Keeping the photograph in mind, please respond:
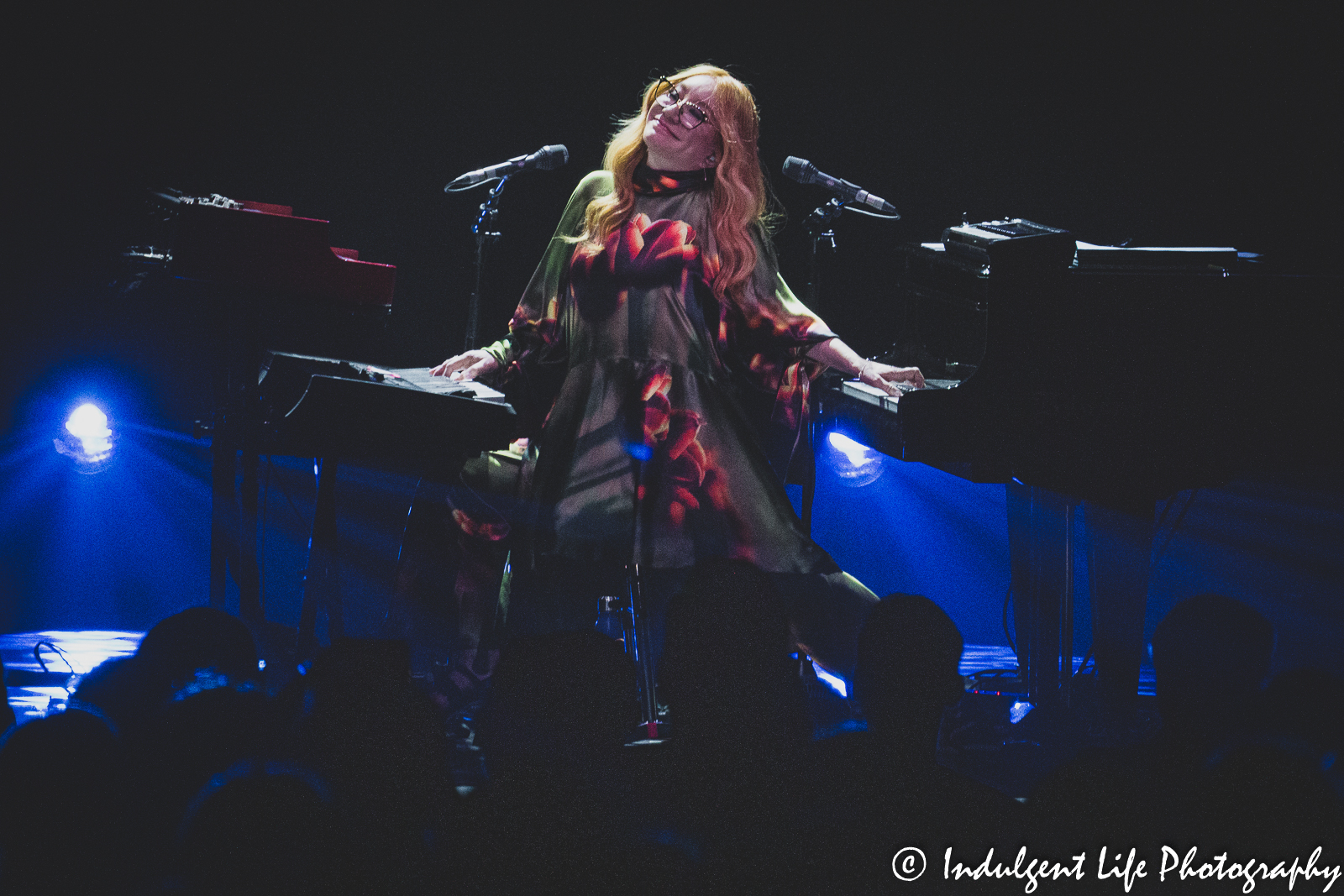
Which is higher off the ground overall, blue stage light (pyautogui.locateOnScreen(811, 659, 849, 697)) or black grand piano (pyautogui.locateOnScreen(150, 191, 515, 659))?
black grand piano (pyautogui.locateOnScreen(150, 191, 515, 659))

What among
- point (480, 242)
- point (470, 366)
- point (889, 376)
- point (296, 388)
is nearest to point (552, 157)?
point (480, 242)

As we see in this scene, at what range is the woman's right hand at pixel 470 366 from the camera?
2.73 metres

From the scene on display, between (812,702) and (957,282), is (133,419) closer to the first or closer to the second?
(812,702)

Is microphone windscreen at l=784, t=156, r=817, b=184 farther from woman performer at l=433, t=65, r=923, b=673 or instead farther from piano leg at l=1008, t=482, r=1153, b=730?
piano leg at l=1008, t=482, r=1153, b=730

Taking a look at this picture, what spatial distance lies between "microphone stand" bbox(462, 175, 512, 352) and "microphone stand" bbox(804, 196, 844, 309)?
870mm

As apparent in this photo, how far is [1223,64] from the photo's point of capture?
383cm

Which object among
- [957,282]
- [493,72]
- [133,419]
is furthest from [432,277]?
[957,282]

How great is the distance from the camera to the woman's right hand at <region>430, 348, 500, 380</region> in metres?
2.73

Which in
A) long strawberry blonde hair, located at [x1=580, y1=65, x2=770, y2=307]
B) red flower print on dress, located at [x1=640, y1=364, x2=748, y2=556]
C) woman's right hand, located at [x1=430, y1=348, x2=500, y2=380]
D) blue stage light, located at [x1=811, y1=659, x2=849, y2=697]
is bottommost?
blue stage light, located at [x1=811, y1=659, x2=849, y2=697]

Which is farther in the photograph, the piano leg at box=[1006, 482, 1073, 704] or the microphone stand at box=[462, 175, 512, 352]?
the microphone stand at box=[462, 175, 512, 352]

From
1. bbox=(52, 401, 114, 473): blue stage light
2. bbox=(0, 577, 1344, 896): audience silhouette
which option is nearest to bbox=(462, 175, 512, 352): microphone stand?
bbox=(0, 577, 1344, 896): audience silhouette

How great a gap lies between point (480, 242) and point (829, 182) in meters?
0.98

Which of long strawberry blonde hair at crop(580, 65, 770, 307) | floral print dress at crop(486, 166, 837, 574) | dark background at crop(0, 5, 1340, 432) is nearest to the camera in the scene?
floral print dress at crop(486, 166, 837, 574)

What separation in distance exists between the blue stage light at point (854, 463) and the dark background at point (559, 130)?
42 cm
